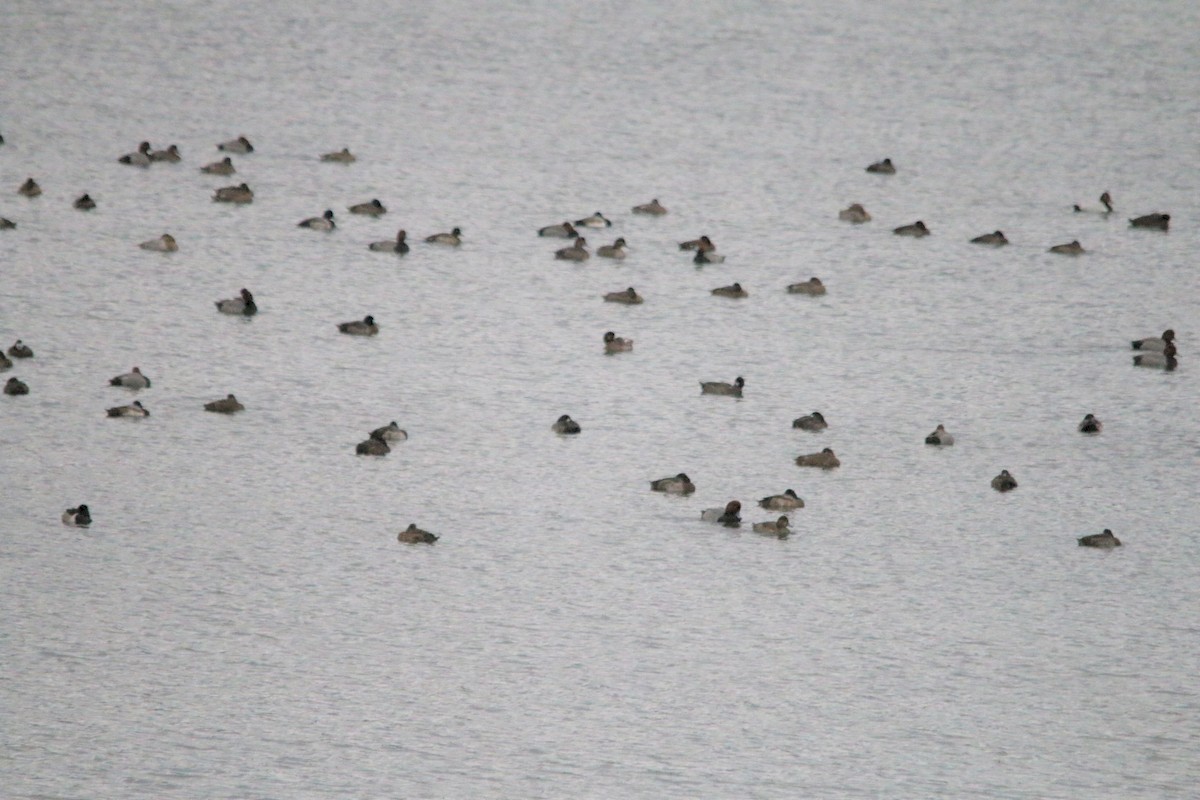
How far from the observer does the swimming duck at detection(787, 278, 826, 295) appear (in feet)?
119

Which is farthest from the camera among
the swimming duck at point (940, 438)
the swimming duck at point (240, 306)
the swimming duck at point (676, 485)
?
the swimming duck at point (240, 306)

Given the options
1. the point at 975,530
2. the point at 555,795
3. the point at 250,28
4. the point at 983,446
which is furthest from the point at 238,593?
the point at 250,28

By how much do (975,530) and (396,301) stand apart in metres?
12.6

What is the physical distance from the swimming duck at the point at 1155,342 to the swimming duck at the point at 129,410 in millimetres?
16453

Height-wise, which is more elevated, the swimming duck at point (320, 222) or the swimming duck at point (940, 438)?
the swimming duck at point (320, 222)

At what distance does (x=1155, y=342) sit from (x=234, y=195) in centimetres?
1798

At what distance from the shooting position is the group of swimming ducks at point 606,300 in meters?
26.4

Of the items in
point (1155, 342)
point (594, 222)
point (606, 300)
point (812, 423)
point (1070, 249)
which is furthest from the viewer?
point (594, 222)

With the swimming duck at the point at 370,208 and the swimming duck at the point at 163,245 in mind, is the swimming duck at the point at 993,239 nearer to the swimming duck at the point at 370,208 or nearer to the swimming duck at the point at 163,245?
the swimming duck at the point at 370,208

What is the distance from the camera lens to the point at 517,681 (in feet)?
72.3

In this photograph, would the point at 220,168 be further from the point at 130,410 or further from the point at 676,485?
the point at 676,485

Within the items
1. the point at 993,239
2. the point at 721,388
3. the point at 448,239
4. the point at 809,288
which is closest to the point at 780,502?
the point at 721,388

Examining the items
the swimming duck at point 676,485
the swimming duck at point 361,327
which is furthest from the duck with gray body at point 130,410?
the swimming duck at point 676,485

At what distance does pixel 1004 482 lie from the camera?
27641mm
